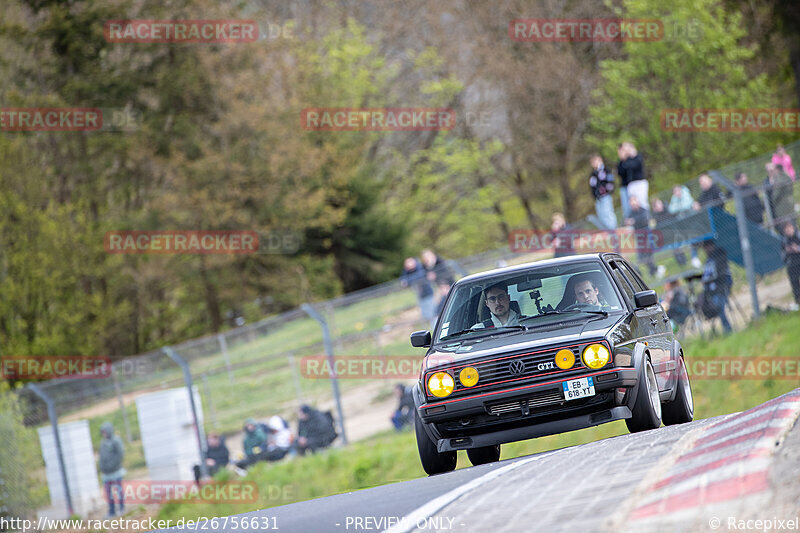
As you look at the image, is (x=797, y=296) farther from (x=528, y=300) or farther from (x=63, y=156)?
(x=63, y=156)

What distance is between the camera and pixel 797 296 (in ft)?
58.4

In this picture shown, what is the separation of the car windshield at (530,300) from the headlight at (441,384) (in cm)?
66

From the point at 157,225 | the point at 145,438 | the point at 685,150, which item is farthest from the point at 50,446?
the point at 685,150

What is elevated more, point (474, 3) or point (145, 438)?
point (474, 3)

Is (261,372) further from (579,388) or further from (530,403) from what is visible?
(579,388)

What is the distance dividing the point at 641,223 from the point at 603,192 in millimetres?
1864

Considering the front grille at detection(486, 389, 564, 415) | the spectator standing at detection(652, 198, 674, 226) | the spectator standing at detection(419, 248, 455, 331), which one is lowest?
the front grille at detection(486, 389, 564, 415)

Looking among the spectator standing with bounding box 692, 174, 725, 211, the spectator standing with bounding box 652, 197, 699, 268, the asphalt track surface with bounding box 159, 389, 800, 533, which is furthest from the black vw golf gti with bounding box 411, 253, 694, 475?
the spectator standing with bounding box 652, 197, 699, 268

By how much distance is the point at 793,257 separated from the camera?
56.9 ft

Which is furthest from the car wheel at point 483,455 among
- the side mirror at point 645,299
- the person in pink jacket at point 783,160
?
the person in pink jacket at point 783,160

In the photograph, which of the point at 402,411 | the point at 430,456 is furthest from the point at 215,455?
the point at 430,456

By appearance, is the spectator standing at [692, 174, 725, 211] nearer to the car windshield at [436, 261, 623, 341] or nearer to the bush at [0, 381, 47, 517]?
the car windshield at [436, 261, 623, 341]

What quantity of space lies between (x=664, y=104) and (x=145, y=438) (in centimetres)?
2566

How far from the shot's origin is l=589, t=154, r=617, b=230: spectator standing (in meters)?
20.2
